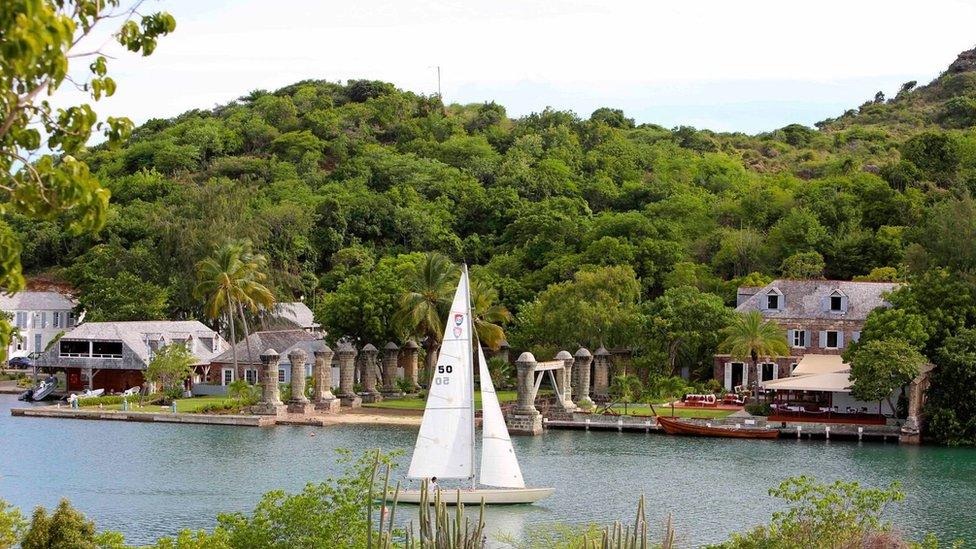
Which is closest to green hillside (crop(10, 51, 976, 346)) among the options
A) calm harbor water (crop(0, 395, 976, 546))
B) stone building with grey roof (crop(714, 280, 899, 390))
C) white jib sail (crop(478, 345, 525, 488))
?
stone building with grey roof (crop(714, 280, 899, 390))

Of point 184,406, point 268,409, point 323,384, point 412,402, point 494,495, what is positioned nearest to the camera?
point 494,495

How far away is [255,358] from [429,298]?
13051 mm

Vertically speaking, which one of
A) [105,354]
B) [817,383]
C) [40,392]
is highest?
[105,354]

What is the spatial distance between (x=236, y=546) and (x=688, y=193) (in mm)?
82358

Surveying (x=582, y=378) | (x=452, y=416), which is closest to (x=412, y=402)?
(x=582, y=378)

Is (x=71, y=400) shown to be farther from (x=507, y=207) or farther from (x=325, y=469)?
(x=507, y=207)

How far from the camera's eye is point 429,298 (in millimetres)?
73875

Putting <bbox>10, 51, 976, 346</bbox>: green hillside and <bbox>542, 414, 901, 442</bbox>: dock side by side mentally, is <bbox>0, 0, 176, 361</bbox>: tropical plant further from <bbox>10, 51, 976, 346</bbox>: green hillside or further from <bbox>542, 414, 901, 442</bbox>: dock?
<bbox>10, 51, 976, 346</bbox>: green hillside

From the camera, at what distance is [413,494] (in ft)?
143

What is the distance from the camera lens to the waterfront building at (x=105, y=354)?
3086 inches

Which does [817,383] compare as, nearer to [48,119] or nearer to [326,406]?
[326,406]

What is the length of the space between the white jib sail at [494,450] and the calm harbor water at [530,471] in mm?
979

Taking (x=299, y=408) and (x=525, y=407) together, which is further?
(x=299, y=408)

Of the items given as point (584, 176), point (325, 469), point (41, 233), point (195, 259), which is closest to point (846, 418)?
point (325, 469)
